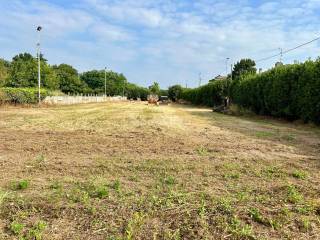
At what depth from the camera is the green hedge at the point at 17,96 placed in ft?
118

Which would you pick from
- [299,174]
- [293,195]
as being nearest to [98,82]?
[299,174]

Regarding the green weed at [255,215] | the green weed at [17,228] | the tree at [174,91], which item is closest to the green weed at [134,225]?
the green weed at [17,228]

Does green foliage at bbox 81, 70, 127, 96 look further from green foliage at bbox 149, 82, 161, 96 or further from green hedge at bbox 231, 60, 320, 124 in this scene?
green hedge at bbox 231, 60, 320, 124

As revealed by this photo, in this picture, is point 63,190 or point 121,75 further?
point 121,75

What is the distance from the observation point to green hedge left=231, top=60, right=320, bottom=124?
20078 millimetres

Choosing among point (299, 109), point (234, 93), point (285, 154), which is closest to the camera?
point (285, 154)

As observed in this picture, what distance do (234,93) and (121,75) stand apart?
398 ft

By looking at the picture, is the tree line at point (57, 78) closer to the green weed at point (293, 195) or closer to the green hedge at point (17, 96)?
the green hedge at point (17, 96)

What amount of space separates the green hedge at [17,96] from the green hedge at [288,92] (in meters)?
19.2

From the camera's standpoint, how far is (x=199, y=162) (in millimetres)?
8297

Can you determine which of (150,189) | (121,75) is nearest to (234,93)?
(150,189)

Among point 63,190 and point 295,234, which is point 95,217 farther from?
point 295,234

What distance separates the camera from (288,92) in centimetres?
2356

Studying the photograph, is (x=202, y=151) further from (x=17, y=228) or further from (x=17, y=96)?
(x=17, y=96)
